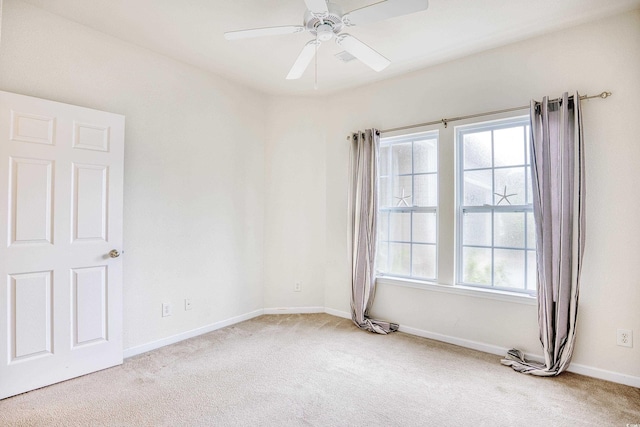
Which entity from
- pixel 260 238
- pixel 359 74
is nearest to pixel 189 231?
pixel 260 238

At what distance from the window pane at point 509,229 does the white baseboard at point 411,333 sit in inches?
37.2

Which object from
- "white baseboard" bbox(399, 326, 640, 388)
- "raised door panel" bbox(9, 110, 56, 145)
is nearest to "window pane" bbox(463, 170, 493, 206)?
"white baseboard" bbox(399, 326, 640, 388)

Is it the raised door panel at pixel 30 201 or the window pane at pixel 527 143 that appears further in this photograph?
the window pane at pixel 527 143

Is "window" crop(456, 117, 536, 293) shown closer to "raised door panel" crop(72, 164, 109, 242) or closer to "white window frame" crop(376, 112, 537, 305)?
"white window frame" crop(376, 112, 537, 305)

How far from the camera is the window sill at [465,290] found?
2779mm

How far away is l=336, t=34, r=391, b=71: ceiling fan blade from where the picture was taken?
223cm

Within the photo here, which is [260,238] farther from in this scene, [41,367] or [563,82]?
[563,82]

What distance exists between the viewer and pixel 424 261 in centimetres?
345

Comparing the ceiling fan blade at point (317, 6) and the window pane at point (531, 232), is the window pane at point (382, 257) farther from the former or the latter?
the ceiling fan blade at point (317, 6)

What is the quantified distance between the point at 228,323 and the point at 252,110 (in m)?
2.56

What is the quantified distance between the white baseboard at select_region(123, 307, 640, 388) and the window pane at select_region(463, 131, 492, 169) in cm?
170

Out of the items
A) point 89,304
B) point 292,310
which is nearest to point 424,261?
point 292,310

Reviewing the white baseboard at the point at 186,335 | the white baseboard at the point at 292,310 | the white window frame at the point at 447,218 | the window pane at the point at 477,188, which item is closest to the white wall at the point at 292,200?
the white baseboard at the point at 292,310

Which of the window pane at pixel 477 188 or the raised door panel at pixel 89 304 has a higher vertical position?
the window pane at pixel 477 188
